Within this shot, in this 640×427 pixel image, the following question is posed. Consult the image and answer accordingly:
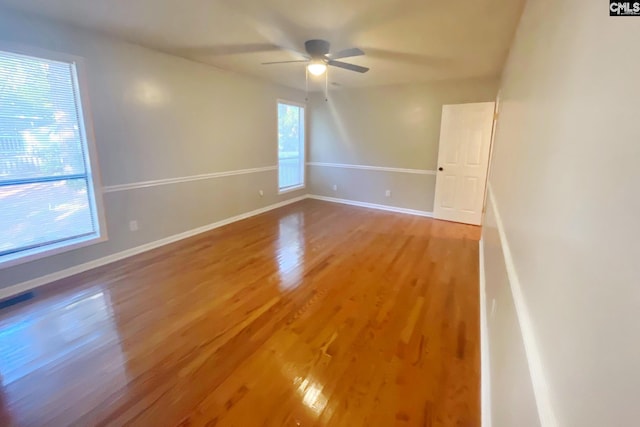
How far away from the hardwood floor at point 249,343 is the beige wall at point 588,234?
1108 mm

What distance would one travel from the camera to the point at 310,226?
468cm

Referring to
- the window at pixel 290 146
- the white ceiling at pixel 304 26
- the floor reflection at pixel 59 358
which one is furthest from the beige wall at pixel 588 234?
the window at pixel 290 146

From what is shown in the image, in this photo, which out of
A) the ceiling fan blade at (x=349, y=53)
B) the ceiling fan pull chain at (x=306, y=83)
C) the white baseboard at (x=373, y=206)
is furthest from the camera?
the white baseboard at (x=373, y=206)

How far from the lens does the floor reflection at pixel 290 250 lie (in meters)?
2.92

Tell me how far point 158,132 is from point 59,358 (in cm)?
256

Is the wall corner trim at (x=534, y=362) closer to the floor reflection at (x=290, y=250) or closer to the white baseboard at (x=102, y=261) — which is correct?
the floor reflection at (x=290, y=250)

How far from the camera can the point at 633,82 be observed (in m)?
0.44

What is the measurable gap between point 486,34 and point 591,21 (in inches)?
102

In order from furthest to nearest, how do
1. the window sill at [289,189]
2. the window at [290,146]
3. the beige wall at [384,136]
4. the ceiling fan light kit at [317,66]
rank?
the window sill at [289,189] < the window at [290,146] < the beige wall at [384,136] < the ceiling fan light kit at [317,66]

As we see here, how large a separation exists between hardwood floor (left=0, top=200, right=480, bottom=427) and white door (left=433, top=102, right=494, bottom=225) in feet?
5.57

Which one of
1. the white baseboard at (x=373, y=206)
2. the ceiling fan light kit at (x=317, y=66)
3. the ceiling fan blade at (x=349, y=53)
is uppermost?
the ceiling fan blade at (x=349, y=53)

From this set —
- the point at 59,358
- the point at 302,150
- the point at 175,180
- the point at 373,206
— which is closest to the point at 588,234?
the point at 59,358

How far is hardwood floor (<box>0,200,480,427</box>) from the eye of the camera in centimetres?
155

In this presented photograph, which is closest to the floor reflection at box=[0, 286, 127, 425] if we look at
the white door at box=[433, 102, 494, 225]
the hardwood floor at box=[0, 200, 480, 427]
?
the hardwood floor at box=[0, 200, 480, 427]
